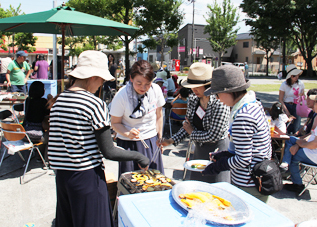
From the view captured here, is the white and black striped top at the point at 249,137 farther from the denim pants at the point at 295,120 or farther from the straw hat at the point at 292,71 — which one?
the denim pants at the point at 295,120

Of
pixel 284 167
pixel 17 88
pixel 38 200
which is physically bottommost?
pixel 38 200

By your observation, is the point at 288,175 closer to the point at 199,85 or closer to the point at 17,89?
the point at 199,85

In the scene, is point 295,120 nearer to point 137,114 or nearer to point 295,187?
point 295,187

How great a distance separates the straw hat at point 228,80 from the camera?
6.22 feet

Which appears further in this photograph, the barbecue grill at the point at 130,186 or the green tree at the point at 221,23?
the green tree at the point at 221,23

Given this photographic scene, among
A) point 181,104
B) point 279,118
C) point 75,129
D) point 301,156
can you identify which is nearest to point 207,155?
point 75,129

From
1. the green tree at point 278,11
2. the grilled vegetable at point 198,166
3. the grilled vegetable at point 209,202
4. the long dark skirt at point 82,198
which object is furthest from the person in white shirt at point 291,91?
the green tree at point 278,11

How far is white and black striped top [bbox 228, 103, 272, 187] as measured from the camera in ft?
6.02

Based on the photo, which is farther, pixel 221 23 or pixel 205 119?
pixel 221 23

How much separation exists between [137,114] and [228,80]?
1.04 meters

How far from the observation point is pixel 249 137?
184 centimetres

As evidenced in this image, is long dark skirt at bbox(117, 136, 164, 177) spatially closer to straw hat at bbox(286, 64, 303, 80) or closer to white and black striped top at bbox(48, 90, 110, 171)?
white and black striped top at bbox(48, 90, 110, 171)

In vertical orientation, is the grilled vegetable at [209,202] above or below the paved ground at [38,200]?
above

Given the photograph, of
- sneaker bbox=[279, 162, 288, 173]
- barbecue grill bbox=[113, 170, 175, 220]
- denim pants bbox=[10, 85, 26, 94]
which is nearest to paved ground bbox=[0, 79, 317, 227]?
sneaker bbox=[279, 162, 288, 173]
